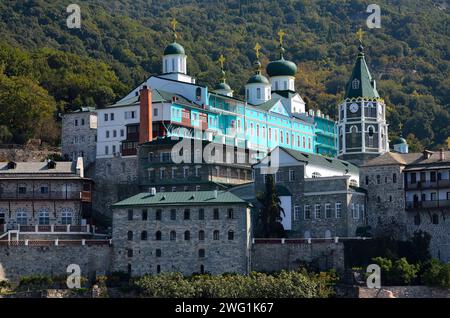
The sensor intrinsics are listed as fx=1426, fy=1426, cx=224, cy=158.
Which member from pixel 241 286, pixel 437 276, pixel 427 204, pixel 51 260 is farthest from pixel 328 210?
pixel 51 260

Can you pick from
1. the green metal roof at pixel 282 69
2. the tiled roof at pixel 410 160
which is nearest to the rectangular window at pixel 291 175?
the tiled roof at pixel 410 160

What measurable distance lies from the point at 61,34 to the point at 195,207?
286 ft

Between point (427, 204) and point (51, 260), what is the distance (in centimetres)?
2825

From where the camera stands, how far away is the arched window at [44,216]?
111m

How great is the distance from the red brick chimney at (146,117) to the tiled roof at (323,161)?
42.2 feet

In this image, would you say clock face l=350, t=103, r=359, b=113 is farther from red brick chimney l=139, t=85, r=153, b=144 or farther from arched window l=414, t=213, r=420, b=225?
arched window l=414, t=213, r=420, b=225

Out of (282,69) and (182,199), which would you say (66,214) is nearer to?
(182,199)

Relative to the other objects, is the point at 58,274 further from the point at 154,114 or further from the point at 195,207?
the point at 154,114

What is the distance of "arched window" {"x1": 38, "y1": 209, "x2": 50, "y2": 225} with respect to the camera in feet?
365

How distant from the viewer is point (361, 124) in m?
127

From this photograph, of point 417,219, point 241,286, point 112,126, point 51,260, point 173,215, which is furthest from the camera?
point 112,126

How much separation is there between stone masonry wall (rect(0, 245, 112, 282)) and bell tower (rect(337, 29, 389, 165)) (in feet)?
98.3

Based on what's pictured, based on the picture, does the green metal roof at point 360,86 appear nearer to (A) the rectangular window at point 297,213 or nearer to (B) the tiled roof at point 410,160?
(B) the tiled roof at point 410,160
